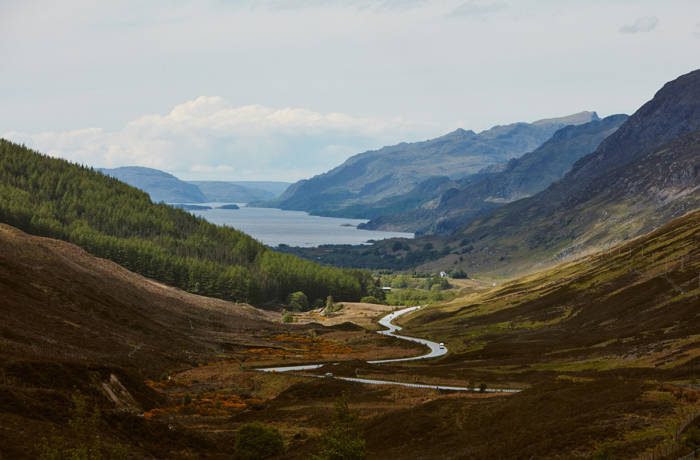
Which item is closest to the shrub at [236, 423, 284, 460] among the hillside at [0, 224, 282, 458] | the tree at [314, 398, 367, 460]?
the hillside at [0, 224, 282, 458]

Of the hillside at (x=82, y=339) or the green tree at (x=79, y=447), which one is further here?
the hillside at (x=82, y=339)

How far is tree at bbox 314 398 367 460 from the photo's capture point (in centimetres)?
4822

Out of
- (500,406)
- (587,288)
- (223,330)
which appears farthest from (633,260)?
(500,406)

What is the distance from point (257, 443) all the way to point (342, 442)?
15405 millimetres

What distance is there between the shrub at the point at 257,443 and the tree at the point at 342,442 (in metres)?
12.5

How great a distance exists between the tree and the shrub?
12.5 meters

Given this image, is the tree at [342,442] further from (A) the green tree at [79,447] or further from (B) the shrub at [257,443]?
(B) the shrub at [257,443]

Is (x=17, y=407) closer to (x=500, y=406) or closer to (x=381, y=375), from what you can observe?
(x=500, y=406)

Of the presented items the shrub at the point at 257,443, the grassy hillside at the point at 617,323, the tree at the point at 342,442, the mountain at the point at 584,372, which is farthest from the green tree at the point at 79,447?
the grassy hillside at the point at 617,323

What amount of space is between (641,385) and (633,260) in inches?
5890

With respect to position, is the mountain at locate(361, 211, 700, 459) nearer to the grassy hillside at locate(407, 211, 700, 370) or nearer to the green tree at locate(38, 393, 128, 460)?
the grassy hillside at locate(407, 211, 700, 370)

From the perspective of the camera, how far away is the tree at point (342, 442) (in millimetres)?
48219

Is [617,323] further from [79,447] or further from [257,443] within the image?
[79,447]

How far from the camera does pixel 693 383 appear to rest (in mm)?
68188
